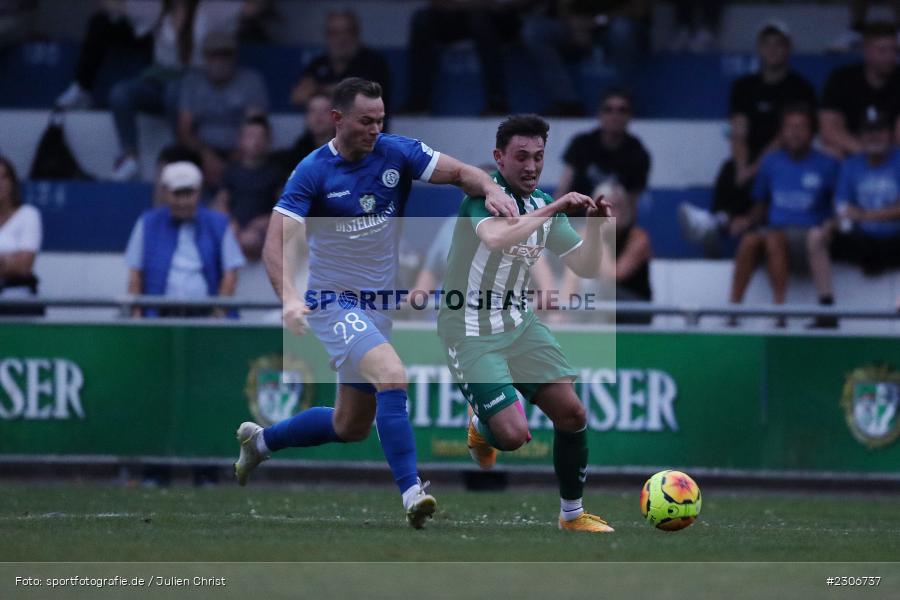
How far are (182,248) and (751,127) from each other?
5.07m

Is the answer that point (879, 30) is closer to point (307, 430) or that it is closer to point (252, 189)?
point (252, 189)

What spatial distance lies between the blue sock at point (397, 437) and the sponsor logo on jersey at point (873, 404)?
4.56 m

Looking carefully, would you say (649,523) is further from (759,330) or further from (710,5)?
(710,5)

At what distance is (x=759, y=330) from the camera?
11.2 m

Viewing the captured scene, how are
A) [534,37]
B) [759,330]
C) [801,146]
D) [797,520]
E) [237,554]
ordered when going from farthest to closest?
1. [534,37]
2. [801,146]
3. [759,330]
4. [797,520]
5. [237,554]

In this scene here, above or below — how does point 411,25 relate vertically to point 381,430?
above

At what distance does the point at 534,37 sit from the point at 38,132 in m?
4.97

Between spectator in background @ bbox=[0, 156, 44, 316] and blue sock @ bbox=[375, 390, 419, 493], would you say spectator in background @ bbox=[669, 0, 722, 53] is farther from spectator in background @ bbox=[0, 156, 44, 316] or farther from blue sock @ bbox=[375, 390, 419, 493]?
blue sock @ bbox=[375, 390, 419, 493]

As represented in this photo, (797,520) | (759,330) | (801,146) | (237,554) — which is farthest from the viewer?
(801,146)

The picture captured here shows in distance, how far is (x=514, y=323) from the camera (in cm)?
784

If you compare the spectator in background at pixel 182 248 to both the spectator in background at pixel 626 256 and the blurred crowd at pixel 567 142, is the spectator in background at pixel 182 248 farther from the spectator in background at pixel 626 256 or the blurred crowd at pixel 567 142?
the spectator in background at pixel 626 256

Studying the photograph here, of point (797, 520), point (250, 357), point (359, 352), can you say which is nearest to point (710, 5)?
point (250, 357)

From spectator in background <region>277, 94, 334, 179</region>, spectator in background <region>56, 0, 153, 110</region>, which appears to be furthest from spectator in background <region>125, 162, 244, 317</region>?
spectator in background <region>56, 0, 153, 110</region>

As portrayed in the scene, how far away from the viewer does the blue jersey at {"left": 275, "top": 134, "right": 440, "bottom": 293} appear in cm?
780
